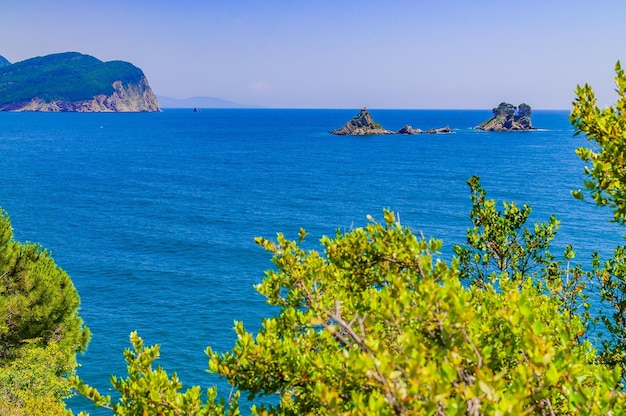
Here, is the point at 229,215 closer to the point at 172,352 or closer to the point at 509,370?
the point at 172,352

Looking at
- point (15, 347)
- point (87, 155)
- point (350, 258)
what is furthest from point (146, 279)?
point (87, 155)

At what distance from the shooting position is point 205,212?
3201 inches

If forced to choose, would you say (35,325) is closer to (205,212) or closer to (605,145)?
(605,145)

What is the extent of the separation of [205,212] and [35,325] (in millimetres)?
51510

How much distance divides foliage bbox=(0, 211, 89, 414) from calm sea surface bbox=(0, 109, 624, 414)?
6683 millimetres

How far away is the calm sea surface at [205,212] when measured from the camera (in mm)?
46062

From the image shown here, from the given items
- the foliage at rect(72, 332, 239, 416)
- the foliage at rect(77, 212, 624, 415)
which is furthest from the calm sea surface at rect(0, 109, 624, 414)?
the foliage at rect(72, 332, 239, 416)

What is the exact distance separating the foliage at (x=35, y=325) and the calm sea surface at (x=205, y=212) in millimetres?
6683

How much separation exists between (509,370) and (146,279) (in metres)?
50.3

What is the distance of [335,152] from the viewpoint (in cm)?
15950

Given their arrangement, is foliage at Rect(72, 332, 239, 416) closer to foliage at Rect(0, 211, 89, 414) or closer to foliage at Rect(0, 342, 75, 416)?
foliage at Rect(0, 342, 75, 416)

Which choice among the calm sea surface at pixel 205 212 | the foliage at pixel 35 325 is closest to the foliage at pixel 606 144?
the calm sea surface at pixel 205 212

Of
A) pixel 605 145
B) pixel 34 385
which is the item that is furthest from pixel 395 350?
pixel 34 385

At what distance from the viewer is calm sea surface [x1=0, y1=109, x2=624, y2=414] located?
46.1 meters
